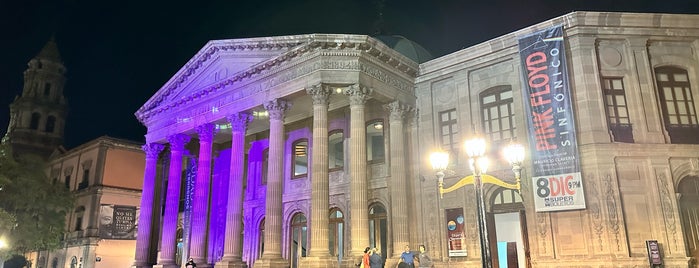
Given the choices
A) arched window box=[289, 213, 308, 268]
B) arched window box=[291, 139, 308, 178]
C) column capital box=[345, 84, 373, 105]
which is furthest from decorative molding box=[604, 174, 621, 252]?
arched window box=[291, 139, 308, 178]

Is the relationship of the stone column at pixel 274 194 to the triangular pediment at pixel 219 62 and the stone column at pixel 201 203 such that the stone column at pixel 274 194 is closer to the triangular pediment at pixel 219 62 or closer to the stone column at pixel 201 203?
the triangular pediment at pixel 219 62

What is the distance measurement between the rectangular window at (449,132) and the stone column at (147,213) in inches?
599

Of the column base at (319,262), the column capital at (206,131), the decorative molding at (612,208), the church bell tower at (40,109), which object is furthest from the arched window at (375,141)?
the church bell tower at (40,109)

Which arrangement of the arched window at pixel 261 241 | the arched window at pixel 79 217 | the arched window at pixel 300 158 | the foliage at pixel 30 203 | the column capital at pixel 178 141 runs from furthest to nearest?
the arched window at pixel 79 217, the foliage at pixel 30 203, the column capital at pixel 178 141, the arched window at pixel 261 241, the arched window at pixel 300 158

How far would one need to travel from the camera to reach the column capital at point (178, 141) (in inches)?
1019

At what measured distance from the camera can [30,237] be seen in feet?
98.1

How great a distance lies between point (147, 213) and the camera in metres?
26.0

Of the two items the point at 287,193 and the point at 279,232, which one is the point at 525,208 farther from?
the point at 287,193

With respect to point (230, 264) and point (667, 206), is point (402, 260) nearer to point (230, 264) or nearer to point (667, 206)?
point (230, 264)

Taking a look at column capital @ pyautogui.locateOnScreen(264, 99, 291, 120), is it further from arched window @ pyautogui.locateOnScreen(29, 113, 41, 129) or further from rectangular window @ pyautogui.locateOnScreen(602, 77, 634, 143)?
arched window @ pyautogui.locateOnScreen(29, 113, 41, 129)

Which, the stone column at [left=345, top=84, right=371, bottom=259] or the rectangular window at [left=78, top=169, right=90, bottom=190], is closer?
the stone column at [left=345, top=84, right=371, bottom=259]

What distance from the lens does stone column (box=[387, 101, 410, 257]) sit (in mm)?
19641

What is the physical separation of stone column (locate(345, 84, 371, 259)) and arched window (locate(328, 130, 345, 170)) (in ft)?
15.3

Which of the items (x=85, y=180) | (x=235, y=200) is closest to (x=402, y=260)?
(x=235, y=200)
